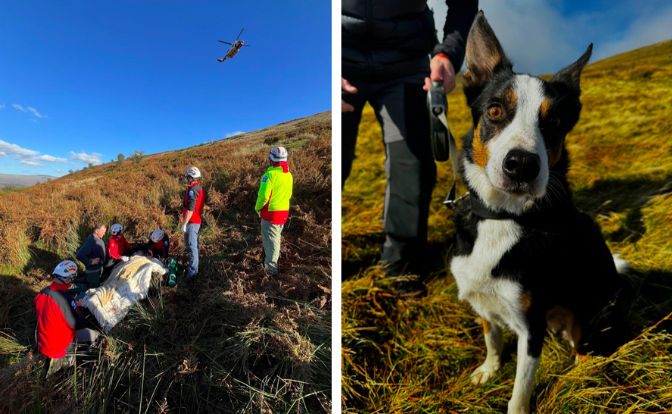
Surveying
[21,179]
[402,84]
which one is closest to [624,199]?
[402,84]

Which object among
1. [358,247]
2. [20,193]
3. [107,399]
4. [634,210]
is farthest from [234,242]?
[634,210]

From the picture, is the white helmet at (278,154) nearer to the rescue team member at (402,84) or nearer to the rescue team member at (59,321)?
the rescue team member at (402,84)

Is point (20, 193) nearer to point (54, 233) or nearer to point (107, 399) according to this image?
point (54, 233)

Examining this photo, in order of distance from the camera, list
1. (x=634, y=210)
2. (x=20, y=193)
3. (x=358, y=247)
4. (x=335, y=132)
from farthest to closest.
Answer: (x=358, y=247), (x=20, y=193), (x=335, y=132), (x=634, y=210)

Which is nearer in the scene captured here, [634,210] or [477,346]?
[477,346]

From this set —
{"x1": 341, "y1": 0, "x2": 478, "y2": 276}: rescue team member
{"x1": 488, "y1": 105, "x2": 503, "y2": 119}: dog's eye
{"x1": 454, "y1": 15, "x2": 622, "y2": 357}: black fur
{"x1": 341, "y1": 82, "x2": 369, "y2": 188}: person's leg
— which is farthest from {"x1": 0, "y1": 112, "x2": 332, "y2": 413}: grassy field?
{"x1": 488, "y1": 105, "x2": 503, "y2": 119}: dog's eye

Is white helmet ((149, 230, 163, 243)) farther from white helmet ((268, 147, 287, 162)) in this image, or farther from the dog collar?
the dog collar

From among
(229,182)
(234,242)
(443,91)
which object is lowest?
(234,242)
